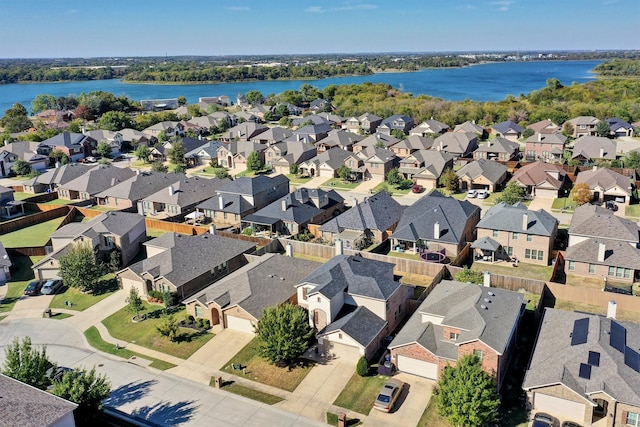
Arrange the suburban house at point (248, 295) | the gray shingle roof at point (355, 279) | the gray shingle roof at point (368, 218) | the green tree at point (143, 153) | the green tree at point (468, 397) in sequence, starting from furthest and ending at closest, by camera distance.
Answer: the green tree at point (143, 153) → the gray shingle roof at point (368, 218) → the suburban house at point (248, 295) → the gray shingle roof at point (355, 279) → the green tree at point (468, 397)

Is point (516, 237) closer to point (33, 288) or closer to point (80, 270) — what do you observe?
point (80, 270)

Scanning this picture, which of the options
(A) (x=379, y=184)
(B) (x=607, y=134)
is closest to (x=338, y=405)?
(A) (x=379, y=184)

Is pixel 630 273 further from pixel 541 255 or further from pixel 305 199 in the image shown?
pixel 305 199

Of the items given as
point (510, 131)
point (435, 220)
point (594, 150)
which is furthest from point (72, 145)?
point (594, 150)

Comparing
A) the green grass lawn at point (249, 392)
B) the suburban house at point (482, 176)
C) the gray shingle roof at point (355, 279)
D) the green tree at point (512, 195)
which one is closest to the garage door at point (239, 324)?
the gray shingle roof at point (355, 279)

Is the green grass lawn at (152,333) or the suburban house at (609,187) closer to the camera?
the green grass lawn at (152,333)

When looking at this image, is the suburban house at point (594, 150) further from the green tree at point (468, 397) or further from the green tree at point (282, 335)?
the green tree at point (282, 335)

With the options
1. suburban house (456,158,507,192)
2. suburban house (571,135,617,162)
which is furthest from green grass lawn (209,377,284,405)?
suburban house (571,135,617,162)
